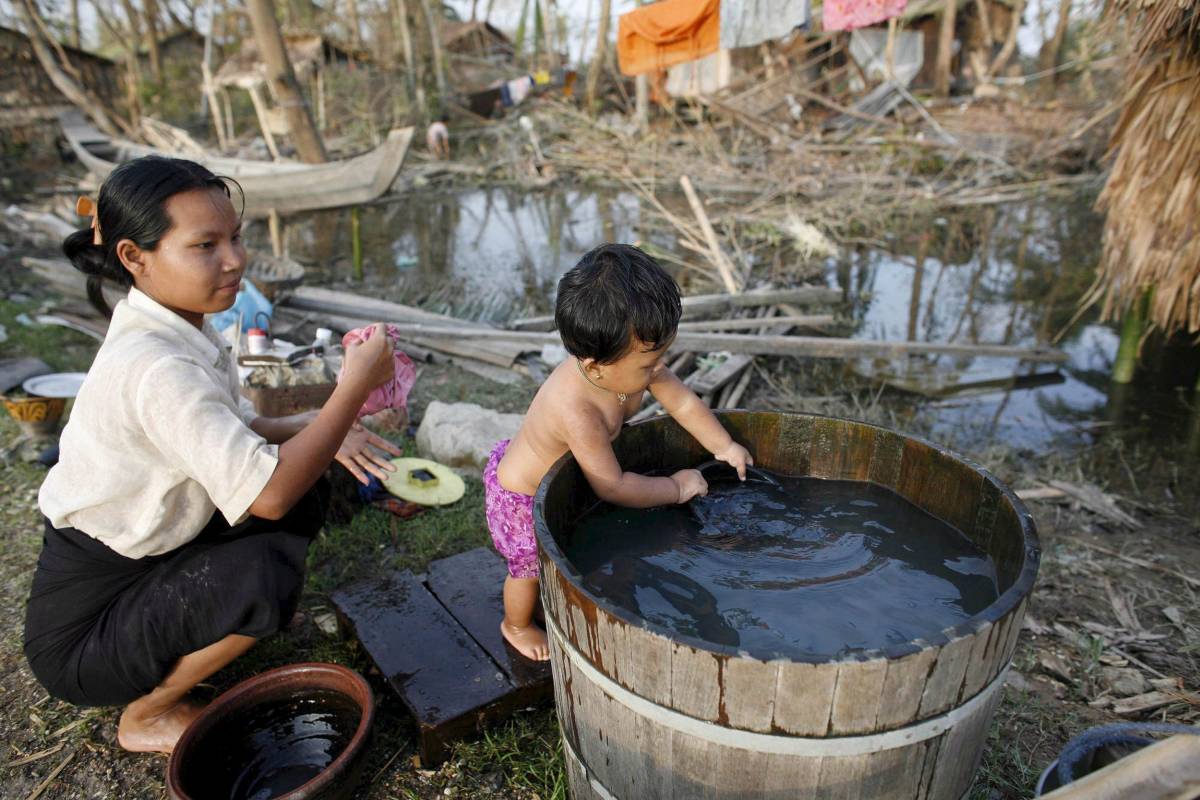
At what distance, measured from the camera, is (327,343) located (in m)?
4.25

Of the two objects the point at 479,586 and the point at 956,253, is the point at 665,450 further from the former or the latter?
the point at 956,253

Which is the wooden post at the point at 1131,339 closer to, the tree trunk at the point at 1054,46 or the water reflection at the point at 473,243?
the water reflection at the point at 473,243

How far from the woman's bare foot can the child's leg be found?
108 centimetres

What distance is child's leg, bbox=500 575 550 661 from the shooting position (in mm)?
2516

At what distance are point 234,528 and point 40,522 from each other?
215 centimetres

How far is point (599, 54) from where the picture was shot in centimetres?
1923

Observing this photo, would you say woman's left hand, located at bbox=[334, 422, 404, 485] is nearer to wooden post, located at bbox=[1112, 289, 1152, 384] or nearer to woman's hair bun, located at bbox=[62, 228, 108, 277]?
woman's hair bun, located at bbox=[62, 228, 108, 277]

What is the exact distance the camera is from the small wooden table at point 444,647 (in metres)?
2.36

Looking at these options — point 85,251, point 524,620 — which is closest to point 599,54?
point 85,251

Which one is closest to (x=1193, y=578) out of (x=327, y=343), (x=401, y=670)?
(x=401, y=670)

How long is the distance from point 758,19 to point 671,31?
1.81 metres

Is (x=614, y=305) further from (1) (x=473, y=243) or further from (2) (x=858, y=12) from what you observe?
(2) (x=858, y=12)

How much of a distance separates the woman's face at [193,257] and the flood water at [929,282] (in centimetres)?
487

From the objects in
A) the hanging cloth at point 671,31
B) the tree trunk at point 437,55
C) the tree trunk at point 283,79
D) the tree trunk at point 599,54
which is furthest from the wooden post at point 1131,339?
the tree trunk at point 437,55
